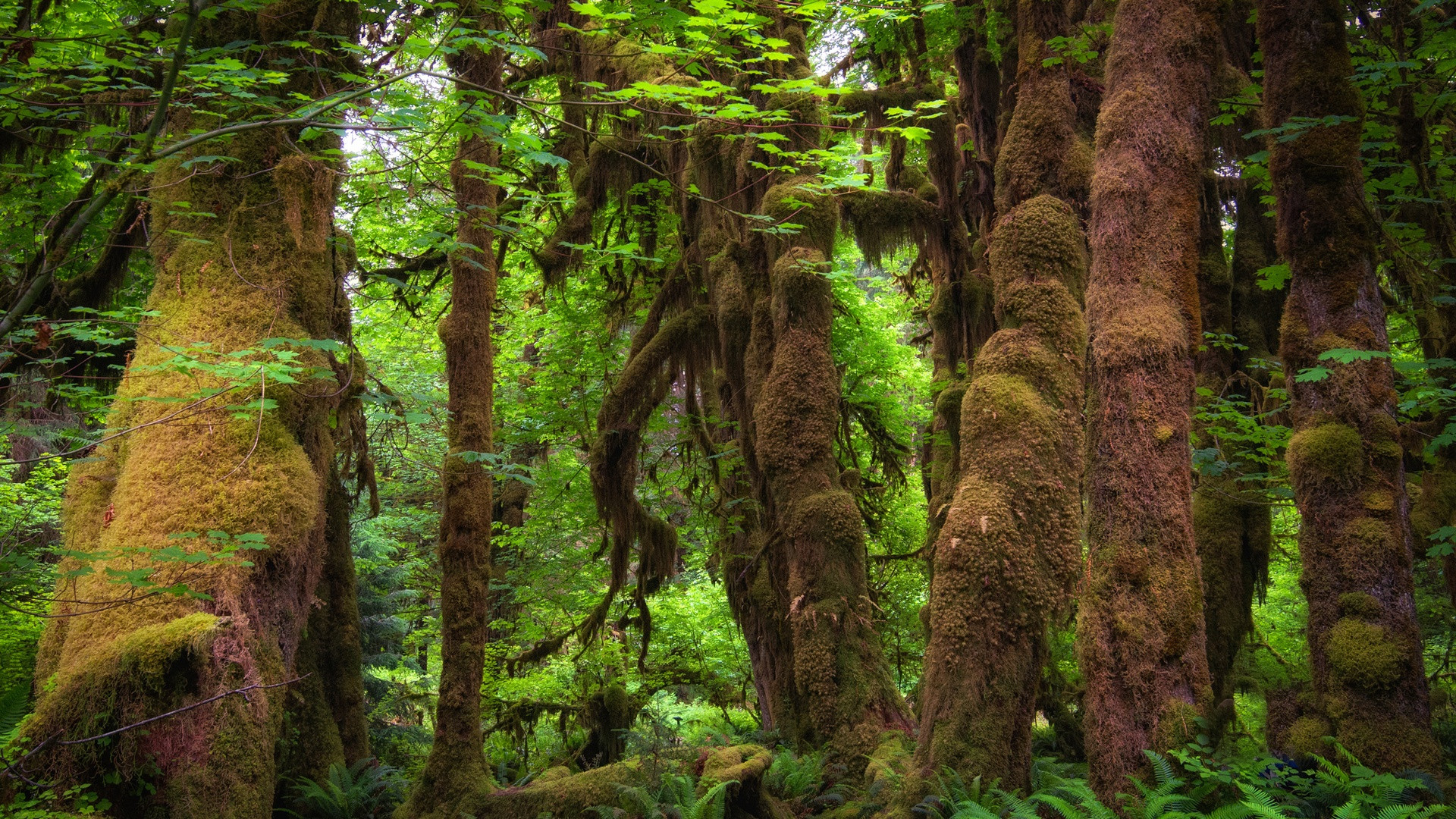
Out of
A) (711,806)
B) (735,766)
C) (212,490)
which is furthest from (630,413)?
(212,490)

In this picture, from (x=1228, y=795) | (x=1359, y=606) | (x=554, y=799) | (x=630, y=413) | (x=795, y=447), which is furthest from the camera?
(x=630, y=413)

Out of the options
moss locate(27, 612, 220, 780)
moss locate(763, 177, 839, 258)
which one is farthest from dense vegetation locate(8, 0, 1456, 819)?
moss locate(763, 177, 839, 258)

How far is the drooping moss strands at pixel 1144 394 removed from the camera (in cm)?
498

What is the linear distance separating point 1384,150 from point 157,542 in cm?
1124

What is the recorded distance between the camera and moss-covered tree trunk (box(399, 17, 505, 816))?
7625 mm

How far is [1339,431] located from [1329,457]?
0.64 ft

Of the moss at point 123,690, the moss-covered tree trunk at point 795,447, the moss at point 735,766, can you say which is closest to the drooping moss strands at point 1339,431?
the moss-covered tree trunk at point 795,447

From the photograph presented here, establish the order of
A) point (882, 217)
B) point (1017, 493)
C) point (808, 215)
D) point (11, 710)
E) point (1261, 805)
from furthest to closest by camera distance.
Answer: point (882, 217), point (808, 215), point (1017, 493), point (1261, 805), point (11, 710)

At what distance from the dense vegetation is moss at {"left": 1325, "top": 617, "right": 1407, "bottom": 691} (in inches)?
1.0

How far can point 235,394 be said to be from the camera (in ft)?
16.6

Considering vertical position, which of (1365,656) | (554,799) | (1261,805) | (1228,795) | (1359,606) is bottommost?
(554,799)

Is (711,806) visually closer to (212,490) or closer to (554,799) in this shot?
(554,799)

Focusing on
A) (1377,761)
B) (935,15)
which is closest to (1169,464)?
(1377,761)

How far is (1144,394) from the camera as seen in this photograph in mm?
5258
